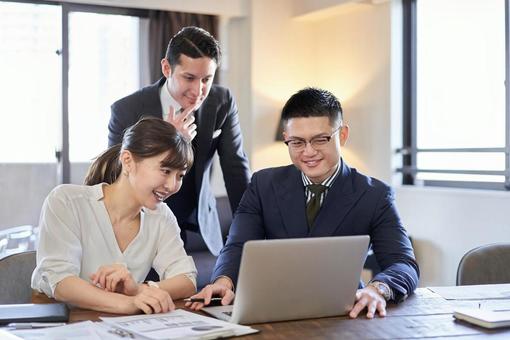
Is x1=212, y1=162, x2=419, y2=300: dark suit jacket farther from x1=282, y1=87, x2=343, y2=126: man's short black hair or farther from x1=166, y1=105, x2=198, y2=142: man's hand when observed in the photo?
x1=166, y1=105, x2=198, y2=142: man's hand

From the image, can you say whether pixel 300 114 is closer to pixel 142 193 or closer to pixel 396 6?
pixel 142 193

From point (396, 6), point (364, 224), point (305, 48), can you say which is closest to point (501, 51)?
point (396, 6)

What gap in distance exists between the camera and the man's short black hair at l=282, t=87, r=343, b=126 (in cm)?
227

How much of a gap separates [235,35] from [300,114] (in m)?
3.56

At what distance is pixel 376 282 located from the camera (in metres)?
1.94

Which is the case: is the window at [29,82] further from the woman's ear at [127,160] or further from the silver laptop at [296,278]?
the silver laptop at [296,278]

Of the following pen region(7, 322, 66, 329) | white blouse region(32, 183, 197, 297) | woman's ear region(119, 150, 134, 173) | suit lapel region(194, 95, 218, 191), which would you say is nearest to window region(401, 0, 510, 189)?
suit lapel region(194, 95, 218, 191)

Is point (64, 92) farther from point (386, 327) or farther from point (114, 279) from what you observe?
point (386, 327)

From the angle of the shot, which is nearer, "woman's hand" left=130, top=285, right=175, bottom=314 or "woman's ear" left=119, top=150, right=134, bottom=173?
"woman's hand" left=130, top=285, right=175, bottom=314

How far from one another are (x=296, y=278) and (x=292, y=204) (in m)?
0.73

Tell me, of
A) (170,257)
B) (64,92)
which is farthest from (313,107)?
(64,92)

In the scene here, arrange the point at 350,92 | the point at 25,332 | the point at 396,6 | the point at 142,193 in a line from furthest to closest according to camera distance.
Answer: the point at 350,92 → the point at 396,6 → the point at 142,193 → the point at 25,332

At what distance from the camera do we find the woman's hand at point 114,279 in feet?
6.09

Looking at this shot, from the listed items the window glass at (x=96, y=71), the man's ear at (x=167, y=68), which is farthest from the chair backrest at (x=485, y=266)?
the window glass at (x=96, y=71)
